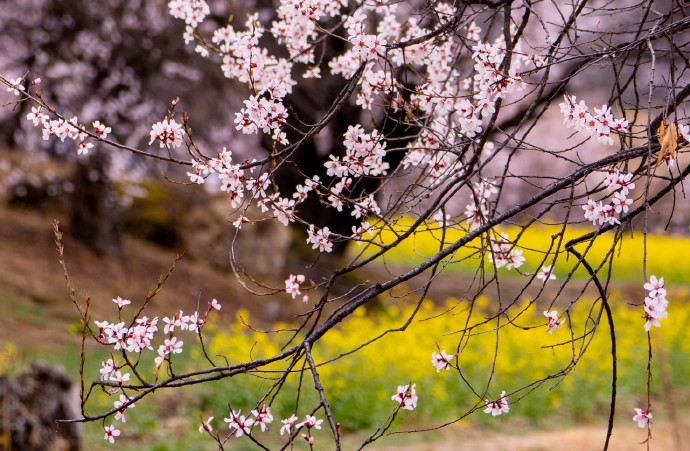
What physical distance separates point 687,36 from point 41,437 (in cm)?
1102

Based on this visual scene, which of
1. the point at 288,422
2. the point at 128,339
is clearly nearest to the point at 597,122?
the point at 288,422

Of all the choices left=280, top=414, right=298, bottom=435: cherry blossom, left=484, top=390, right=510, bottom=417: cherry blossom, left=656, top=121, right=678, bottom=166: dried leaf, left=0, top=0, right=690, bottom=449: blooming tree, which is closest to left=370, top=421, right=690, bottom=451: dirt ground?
left=0, top=0, right=690, bottom=449: blooming tree

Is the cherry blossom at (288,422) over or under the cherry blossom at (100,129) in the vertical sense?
under

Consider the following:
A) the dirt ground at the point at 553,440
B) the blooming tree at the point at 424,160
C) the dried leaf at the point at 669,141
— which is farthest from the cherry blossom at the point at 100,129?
the dirt ground at the point at 553,440

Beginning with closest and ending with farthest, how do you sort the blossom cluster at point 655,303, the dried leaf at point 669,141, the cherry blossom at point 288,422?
the dried leaf at point 669,141 → the blossom cluster at point 655,303 → the cherry blossom at point 288,422

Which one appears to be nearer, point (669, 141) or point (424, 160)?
point (669, 141)

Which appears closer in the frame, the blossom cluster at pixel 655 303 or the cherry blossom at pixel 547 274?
the blossom cluster at pixel 655 303

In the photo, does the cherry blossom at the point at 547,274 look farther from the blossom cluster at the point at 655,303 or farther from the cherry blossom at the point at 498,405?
the cherry blossom at the point at 498,405

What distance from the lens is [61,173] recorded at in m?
13.7

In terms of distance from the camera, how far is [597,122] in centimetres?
238

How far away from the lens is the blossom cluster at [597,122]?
7.75 ft

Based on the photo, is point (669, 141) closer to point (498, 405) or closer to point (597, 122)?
point (597, 122)

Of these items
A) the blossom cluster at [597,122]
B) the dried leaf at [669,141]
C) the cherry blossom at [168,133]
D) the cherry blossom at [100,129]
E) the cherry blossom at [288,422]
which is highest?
the cherry blossom at [100,129]

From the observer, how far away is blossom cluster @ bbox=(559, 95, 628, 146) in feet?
7.75
